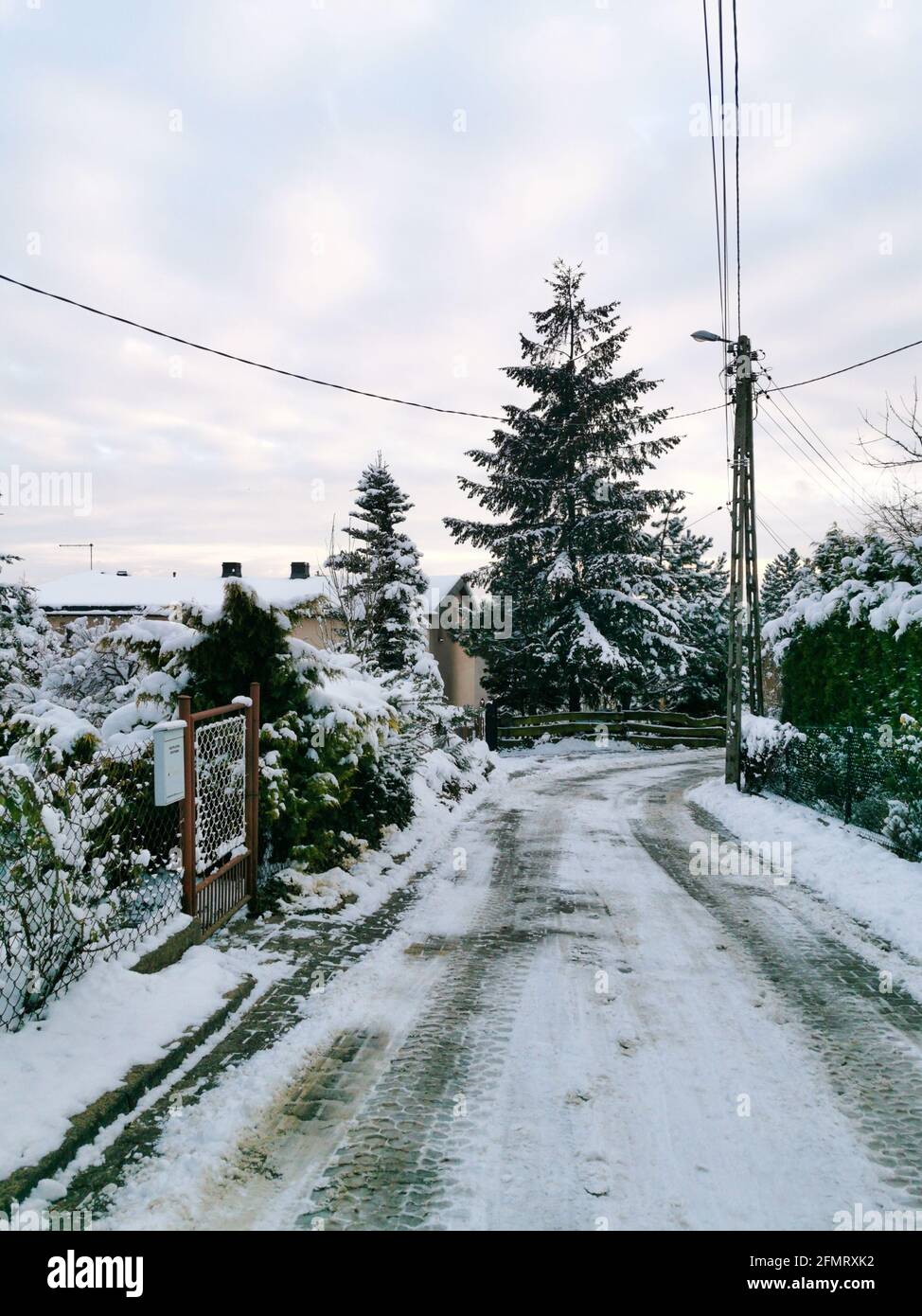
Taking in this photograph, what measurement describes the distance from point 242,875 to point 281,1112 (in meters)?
3.10

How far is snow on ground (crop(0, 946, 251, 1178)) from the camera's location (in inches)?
127

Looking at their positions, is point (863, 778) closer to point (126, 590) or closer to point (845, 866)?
point (845, 866)

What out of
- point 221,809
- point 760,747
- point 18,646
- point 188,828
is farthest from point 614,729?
point 188,828

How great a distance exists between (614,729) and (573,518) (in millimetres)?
7162

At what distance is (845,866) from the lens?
8.02m

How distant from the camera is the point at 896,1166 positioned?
10.1 ft

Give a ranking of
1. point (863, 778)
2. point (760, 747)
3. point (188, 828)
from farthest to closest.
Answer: point (760, 747) → point (863, 778) → point (188, 828)

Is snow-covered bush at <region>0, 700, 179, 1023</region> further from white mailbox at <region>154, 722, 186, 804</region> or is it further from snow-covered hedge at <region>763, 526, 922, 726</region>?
snow-covered hedge at <region>763, 526, 922, 726</region>

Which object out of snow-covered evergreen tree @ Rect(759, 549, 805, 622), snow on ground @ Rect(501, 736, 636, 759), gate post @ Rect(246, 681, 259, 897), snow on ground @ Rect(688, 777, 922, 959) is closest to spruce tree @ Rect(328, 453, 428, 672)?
snow on ground @ Rect(501, 736, 636, 759)

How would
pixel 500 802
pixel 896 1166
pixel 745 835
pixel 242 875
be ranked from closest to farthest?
pixel 896 1166, pixel 242 875, pixel 745 835, pixel 500 802

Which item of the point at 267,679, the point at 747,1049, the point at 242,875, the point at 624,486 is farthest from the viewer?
the point at 624,486
